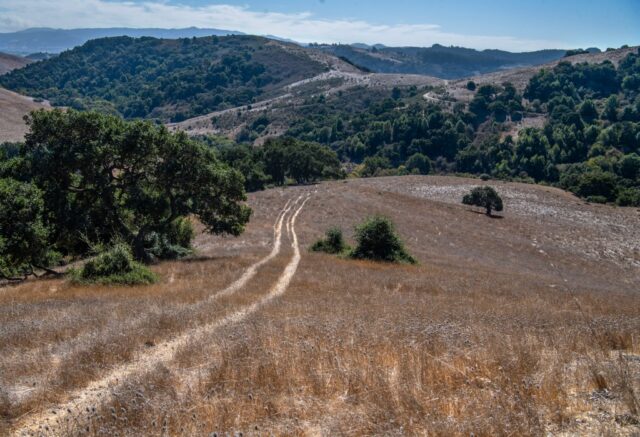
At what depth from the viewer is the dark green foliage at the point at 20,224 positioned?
24.0m

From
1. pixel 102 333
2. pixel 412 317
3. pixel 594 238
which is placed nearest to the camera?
pixel 102 333

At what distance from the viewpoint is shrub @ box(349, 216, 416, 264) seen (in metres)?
32.9

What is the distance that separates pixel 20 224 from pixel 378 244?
74.3 ft

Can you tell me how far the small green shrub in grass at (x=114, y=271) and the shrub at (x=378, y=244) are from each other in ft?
52.4

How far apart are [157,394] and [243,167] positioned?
83.1 meters

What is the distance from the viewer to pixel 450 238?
5419cm

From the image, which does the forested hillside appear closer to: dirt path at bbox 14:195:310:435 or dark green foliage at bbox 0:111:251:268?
dark green foliage at bbox 0:111:251:268

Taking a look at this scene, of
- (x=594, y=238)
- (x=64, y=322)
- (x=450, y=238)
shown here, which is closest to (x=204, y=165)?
(x=64, y=322)

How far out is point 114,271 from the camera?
21.1 m

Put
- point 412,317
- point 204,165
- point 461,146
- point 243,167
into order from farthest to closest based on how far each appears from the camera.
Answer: point 461,146
point 243,167
point 204,165
point 412,317

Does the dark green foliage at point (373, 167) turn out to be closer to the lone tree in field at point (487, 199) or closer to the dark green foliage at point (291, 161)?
the dark green foliage at point (291, 161)

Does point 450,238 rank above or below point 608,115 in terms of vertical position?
below

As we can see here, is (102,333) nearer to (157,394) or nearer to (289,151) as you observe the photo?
(157,394)

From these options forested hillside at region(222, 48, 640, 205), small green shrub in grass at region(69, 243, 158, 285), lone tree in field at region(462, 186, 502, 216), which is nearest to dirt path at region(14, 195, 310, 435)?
small green shrub in grass at region(69, 243, 158, 285)
